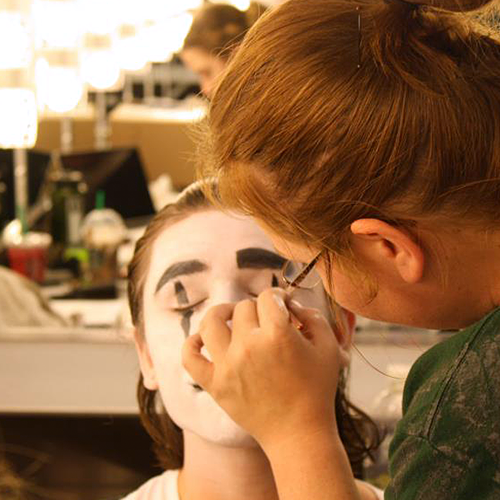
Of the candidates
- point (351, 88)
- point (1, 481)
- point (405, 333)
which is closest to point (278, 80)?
point (351, 88)

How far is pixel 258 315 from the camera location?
2.89 feet

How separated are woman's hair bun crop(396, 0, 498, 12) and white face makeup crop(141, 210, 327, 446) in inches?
13.1

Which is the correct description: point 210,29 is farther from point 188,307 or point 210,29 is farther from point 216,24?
point 188,307

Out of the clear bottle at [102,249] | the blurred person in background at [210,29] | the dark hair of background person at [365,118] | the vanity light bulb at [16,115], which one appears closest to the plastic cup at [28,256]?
the clear bottle at [102,249]

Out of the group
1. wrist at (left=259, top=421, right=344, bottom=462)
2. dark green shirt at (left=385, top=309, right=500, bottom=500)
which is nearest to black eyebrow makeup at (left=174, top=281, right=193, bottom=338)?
wrist at (left=259, top=421, right=344, bottom=462)

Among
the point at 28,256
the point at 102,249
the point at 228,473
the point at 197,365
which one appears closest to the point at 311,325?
the point at 197,365

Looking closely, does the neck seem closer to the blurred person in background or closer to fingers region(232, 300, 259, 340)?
fingers region(232, 300, 259, 340)

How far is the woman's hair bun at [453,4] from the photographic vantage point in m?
0.81

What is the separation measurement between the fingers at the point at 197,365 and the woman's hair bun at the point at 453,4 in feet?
1.19

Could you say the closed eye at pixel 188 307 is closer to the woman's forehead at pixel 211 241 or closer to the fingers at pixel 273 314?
the woman's forehead at pixel 211 241

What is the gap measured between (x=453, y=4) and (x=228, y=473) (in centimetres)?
52

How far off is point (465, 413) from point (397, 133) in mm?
211

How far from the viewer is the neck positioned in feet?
3.40

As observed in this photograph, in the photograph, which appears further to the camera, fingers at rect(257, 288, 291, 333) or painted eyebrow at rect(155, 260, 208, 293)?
painted eyebrow at rect(155, 260, 208, 293)
